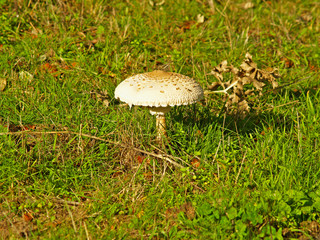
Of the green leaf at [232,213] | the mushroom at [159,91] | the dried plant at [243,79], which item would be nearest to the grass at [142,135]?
the green leaf at [232,213]

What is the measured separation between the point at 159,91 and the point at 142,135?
766mm

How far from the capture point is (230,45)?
5.13 meters

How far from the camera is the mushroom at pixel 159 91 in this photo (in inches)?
114

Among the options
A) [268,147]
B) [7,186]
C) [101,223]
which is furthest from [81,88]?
[268,147]

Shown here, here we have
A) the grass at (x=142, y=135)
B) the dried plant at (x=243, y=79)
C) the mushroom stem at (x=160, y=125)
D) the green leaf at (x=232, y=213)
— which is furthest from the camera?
the dried plant at (x=243, y=79)

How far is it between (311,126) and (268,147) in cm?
75

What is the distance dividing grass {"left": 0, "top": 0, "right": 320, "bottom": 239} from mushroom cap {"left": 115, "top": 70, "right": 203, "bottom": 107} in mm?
592

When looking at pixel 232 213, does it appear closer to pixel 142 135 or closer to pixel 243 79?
pixel 142 135

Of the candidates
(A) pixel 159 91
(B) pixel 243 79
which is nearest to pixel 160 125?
(A) pixel 159 91

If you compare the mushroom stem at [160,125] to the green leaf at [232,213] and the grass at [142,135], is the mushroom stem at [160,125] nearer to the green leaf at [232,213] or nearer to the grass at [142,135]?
the grass at [142,135]

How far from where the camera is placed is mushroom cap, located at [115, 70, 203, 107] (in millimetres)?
2908

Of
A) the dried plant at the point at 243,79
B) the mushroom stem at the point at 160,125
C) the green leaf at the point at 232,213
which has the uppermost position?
the dried plant at the point at 243,79

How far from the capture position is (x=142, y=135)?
3568 millimetres

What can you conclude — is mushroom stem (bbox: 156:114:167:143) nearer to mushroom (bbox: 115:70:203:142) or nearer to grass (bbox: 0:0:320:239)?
grass (bbox: 0:0:320:239)
